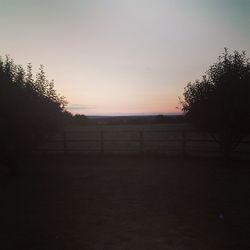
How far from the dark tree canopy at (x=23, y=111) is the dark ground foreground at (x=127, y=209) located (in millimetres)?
1397

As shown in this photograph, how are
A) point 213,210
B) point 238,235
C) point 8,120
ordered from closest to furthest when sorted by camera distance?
point 238,235, point 213,210, point 8,120

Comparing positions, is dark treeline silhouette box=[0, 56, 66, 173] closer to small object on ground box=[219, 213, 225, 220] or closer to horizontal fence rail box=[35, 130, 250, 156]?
horizontal fence rail box=[35, 130, 250, 156]

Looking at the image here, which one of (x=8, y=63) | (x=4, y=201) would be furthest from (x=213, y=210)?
(x=8, y=63)

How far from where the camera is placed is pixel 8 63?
1817cm

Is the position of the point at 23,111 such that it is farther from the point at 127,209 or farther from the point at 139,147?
the point at 139,147

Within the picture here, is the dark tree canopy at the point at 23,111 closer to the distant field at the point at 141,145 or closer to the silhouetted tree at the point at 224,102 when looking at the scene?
the distant field at the point at 141,145

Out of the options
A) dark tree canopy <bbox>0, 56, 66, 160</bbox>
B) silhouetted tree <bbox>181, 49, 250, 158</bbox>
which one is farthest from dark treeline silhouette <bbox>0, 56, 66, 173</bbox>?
silhouetted tree <bbox>181, 49, 250, 158</bbox>

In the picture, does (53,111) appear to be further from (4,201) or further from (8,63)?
(4,201)

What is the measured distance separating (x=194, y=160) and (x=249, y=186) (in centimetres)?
849

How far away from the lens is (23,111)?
17.1m

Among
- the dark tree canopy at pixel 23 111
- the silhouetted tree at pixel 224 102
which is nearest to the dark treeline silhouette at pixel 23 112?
the dark tree canopy at pixel 23 111

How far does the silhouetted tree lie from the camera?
A: 67.2ft

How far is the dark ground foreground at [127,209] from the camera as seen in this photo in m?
8.20

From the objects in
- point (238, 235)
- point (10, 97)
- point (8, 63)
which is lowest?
point (238, 235)
